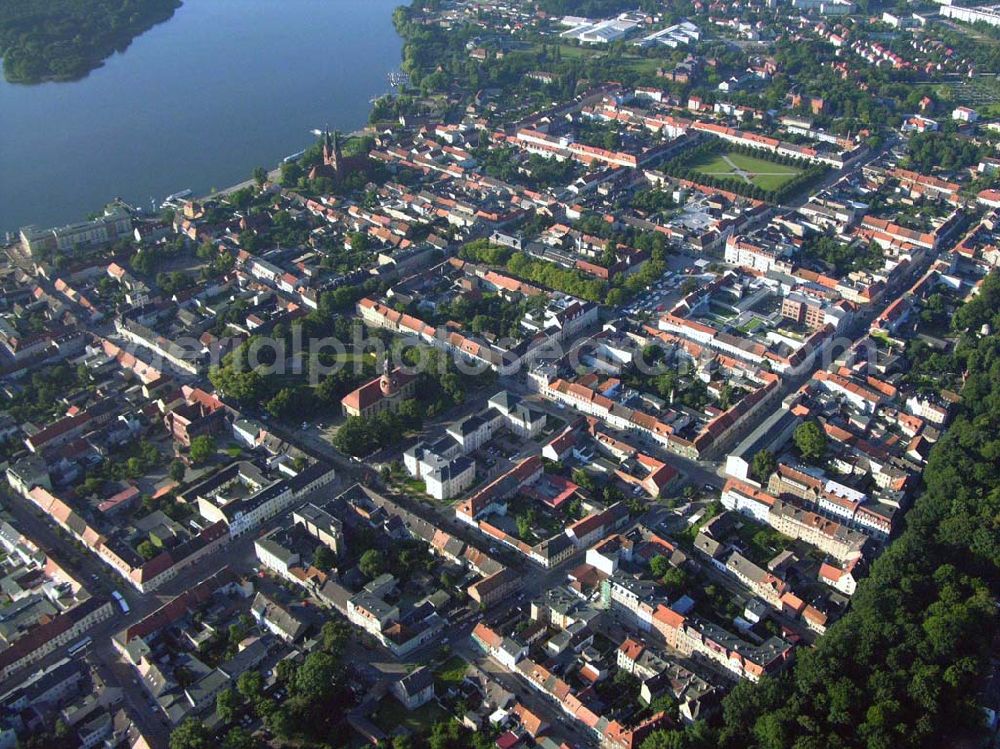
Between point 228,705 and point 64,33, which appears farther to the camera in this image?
point 64,33

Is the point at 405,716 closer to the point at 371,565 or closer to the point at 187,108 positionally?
the point at 371,565

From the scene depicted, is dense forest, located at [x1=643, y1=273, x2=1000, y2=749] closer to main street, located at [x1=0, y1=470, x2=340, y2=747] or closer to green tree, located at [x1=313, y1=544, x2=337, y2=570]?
green tree, located at [x1=313, y1=544, x2=337, y2=570]

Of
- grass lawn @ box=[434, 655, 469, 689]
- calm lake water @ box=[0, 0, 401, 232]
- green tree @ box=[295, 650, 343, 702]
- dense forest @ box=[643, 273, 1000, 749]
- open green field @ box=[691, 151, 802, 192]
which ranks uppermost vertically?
dense forest @ box=[643, 273, 1000, 749]

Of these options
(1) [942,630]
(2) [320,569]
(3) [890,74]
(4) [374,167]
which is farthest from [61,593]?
(3) [890,74]

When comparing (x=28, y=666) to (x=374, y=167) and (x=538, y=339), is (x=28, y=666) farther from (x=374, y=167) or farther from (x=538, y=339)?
(x=374, y=167)

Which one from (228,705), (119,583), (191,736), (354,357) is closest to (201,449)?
(119,583)

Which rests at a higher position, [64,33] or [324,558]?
[324,558]

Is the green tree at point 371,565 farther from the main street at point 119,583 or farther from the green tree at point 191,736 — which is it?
the green tree at point 191,736

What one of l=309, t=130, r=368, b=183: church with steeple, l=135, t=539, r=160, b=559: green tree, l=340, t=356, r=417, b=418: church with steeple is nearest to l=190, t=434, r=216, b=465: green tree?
l=135, t=539, r=160, b=559: green tree
